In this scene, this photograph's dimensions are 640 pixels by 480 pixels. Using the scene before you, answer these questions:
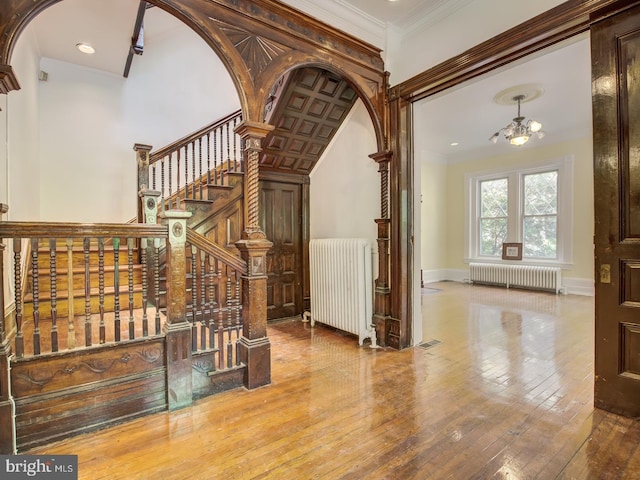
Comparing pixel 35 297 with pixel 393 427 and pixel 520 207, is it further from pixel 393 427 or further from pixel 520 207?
pixel 520 207

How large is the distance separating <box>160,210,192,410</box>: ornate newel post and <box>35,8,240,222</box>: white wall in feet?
9.65

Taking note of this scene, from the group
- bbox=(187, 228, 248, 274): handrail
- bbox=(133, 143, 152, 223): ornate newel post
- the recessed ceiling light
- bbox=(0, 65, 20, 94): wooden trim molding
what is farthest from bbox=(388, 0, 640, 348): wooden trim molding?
the recessed ceiling light

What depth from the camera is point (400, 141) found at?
3271mm

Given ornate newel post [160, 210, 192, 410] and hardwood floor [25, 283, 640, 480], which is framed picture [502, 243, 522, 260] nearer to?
hardwood floor [25, 283, 640, 480]

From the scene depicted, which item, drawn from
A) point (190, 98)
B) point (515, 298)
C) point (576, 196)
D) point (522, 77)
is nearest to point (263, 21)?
point (190, 98)

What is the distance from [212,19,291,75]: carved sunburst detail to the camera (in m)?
2.42

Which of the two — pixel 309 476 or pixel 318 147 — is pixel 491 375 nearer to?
pixel 309 476

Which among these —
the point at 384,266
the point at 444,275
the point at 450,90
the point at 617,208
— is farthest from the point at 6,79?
the point at 444,275

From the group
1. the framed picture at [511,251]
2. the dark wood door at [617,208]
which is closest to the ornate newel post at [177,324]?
the dark wood door at [617,208]

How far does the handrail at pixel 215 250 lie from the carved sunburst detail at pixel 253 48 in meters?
1.36

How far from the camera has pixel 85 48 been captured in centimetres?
387

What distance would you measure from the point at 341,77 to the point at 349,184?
4.23ft

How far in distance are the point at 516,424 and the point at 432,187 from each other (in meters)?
6.54

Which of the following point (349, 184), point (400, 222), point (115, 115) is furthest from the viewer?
point (115, 115)
